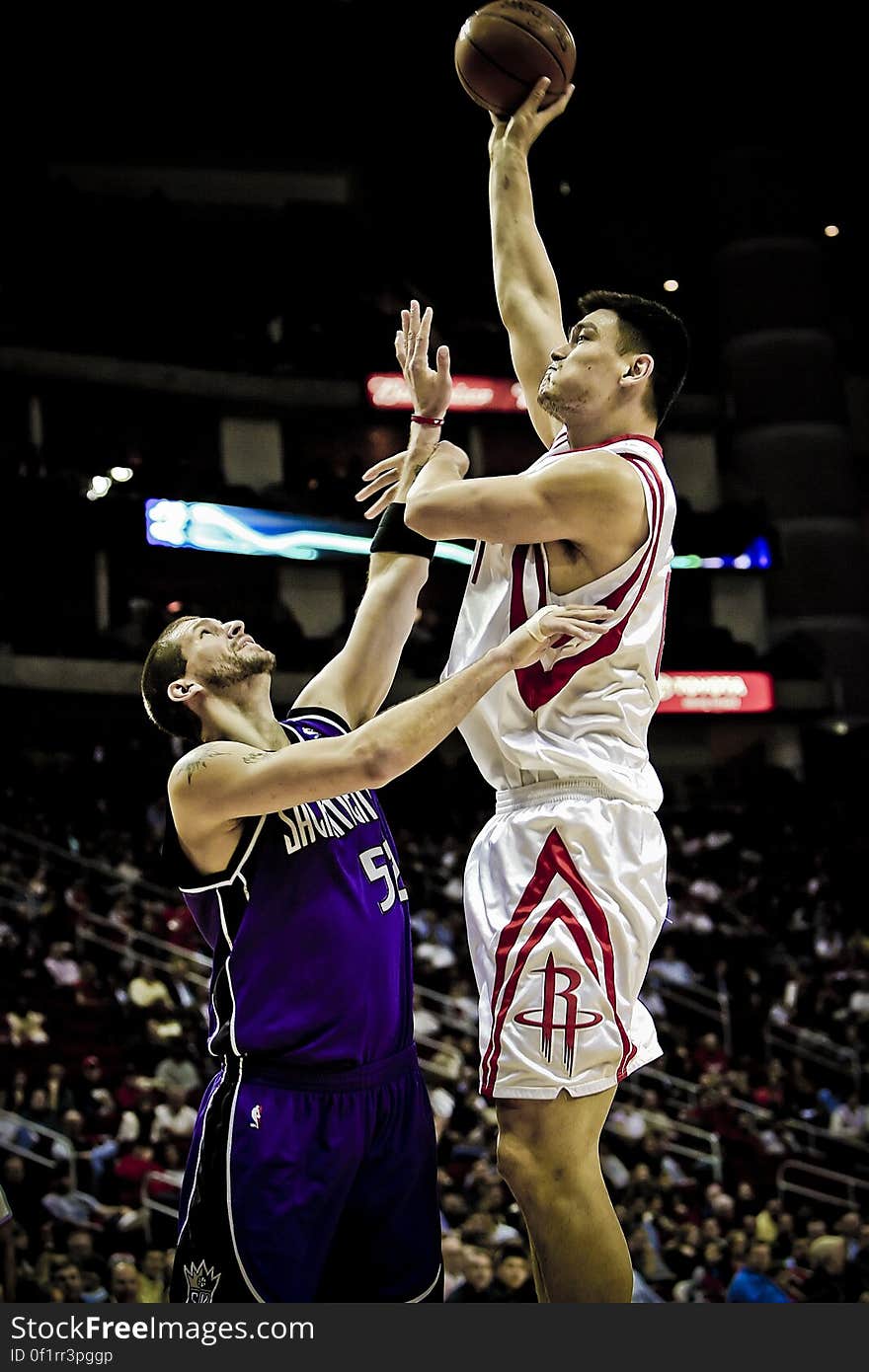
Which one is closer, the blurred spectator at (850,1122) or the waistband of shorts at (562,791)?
the waistband of shorts at (562,791)

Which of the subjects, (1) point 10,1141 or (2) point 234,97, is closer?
(1) point 10,1141

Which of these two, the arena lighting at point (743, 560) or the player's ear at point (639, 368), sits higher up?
the arena lighting at point (743, 560)

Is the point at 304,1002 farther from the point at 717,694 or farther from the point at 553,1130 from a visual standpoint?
the point at 717,694

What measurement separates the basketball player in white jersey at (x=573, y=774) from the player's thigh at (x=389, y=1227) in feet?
1.00

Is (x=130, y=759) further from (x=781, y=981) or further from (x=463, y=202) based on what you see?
(x=463, y=202)

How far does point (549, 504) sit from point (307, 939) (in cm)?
120

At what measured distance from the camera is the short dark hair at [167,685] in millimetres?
4012

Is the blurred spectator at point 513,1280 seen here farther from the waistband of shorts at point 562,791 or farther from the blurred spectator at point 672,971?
the blurred spectator at point 672,971

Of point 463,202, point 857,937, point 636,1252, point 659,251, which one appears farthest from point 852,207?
point 636,1252

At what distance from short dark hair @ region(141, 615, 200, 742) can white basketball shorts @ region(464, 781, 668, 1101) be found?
95cm

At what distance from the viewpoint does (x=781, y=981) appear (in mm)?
16406

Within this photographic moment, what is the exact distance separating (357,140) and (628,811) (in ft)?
80.7

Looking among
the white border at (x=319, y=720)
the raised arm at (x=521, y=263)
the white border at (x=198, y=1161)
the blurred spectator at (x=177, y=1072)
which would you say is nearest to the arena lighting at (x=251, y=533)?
the blurred spectator at (x=177, y=1072)

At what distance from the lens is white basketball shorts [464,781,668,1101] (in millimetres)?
3375
